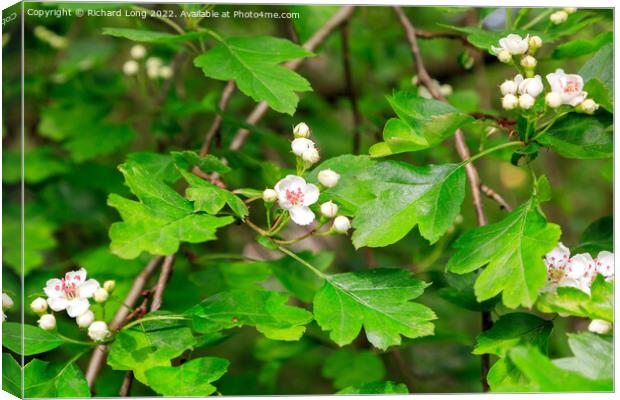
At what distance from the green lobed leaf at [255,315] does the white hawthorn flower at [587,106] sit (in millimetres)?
633

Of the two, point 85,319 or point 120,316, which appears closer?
point 85,319

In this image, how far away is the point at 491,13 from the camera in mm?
1902

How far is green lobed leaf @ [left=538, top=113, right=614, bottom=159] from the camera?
4.67ft

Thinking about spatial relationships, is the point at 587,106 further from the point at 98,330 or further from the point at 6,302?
the point at 6,302

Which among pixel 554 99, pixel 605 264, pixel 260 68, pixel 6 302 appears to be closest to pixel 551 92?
pixel 554 99

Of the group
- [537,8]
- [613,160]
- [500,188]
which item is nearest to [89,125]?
[537,8]

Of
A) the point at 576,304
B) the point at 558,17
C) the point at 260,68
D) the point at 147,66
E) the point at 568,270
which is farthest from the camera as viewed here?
the point at 147,66

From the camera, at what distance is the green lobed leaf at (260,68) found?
1.58 meters

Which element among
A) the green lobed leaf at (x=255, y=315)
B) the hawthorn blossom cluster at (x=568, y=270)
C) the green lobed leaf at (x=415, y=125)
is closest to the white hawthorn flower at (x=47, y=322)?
the green lobed leaf at (x=255, y=315)

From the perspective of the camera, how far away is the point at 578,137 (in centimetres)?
143

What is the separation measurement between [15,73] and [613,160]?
1315mm

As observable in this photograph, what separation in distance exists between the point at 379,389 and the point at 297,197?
410 mm

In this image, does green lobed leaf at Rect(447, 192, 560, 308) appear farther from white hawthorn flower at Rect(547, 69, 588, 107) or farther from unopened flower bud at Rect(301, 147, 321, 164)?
unopened flower bud at Rect(301, 147, 321, 164)

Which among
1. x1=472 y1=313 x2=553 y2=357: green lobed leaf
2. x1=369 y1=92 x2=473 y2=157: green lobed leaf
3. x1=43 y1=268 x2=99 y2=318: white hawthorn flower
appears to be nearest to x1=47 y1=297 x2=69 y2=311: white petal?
x1=43 y1=268 x2=99 y2=318: white hawthorn flower
